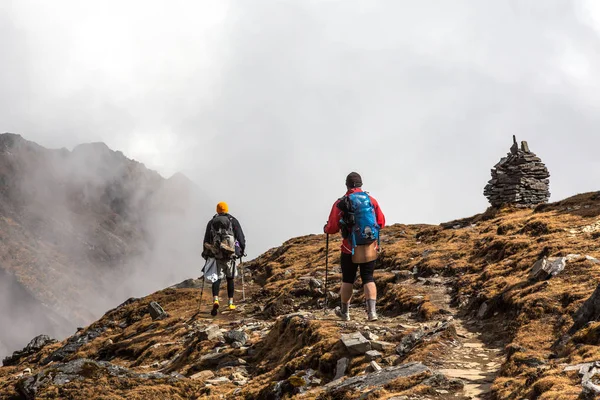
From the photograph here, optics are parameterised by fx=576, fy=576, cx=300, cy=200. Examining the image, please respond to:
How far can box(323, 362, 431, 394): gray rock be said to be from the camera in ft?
30.7

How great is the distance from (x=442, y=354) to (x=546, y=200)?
30.4 m

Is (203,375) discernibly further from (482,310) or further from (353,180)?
(482,310)

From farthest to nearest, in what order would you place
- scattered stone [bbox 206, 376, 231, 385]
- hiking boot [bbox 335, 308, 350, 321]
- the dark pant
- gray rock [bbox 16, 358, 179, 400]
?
the dark pant, hiking boot [bbox 335, 308, 350, 321], scattered stone [bbox 206, 376, 231, 385], gray rock [bbox 16, 358, 179, 400]

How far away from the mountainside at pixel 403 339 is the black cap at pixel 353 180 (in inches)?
135

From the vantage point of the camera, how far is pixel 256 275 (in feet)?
114

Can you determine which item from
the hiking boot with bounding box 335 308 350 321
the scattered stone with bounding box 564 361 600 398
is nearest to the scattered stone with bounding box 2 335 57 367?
the hiking boot with bounding box 335 308 350 321

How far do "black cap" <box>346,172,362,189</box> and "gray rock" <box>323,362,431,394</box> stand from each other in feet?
17.4

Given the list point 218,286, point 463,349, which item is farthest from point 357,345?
point 218,286

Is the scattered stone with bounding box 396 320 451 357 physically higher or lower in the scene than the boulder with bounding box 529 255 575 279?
lower

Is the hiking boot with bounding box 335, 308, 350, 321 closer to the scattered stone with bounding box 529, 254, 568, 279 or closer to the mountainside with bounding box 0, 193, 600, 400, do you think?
the mountainside with bounding box 0, 193, 600, 400

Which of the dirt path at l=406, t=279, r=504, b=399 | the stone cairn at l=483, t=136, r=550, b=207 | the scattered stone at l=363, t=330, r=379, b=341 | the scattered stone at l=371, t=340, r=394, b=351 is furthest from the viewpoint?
the stone cairn at l=483, t=136, r=550, b=207

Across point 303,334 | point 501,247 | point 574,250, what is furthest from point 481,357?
point 501,247

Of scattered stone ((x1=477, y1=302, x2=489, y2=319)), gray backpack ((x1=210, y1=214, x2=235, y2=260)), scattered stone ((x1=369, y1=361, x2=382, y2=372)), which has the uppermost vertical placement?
gray backpack ((x1=210, y1=214, x2=235, y2=260))

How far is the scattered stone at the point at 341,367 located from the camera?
36.1ft
